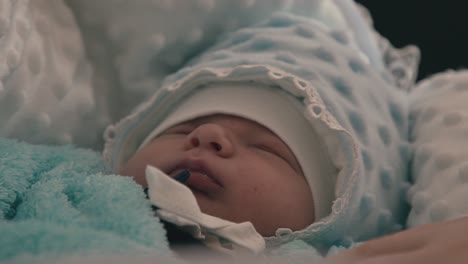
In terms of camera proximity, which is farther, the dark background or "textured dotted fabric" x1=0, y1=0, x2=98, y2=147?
the dark background

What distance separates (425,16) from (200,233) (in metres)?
1.14

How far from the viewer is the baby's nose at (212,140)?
826mm

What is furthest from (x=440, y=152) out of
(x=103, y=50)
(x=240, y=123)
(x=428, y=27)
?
(x=428, y=27)

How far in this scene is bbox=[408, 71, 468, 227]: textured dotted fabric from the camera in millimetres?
878

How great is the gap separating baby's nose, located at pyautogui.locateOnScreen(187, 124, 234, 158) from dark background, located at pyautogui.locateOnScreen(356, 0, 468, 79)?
92cm

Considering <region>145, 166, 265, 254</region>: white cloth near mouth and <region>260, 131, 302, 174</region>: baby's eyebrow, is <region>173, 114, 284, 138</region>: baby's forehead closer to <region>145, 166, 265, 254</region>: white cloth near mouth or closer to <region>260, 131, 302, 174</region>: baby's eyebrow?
<region>260, 131, 302, 174</region>: baby's eyebrow

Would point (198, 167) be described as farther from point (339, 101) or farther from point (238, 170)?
point (339, 101)

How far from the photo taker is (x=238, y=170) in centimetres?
81

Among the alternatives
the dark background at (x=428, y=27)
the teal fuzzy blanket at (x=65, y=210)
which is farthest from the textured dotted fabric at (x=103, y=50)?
the dark background at (x=428, y=27)

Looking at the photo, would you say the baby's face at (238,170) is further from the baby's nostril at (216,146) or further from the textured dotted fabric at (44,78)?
the textured dotted fabric at (44,78)

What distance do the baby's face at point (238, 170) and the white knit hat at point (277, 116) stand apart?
0.04 feet

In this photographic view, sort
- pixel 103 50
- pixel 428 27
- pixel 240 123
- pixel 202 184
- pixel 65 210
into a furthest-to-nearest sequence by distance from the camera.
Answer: pixel 428 27
pixel 103 50
pixel 240 123
pixel 202 184
pixel 65 210

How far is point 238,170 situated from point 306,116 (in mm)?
150

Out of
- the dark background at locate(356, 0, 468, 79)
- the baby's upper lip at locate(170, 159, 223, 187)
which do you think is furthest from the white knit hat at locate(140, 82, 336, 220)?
the dark background at locate(356, 0, 468, 79)
